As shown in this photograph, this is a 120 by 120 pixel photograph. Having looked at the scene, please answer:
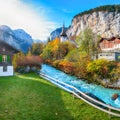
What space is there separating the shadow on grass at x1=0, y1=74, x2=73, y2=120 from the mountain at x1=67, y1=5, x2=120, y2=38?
9858 centimetres

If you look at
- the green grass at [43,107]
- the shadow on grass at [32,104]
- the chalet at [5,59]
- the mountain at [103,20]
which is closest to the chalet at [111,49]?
the chalet at [5,59]

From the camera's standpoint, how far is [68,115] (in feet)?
45.2

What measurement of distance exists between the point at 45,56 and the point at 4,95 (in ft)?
162

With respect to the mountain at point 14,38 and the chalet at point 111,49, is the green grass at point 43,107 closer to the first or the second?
the chalet at point 111,49

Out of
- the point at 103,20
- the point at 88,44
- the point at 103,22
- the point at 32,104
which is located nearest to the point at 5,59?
the point at 32,104

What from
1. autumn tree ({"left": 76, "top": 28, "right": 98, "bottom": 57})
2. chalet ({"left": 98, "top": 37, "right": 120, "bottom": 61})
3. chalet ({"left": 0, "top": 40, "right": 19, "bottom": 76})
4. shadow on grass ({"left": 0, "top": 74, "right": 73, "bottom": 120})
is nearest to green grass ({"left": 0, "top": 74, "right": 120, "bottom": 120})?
shadow on grass ({"left": 0, "top": 74, "right": 73, "bottom": 120})

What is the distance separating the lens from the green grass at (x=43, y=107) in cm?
1319

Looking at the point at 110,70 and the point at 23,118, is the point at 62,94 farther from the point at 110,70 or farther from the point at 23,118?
the point at 110,70

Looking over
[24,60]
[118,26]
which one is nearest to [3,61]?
[24,60]

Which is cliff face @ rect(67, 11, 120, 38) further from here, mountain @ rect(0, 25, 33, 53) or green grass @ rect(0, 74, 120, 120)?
green grass @ rect(0, 74, 120, 120)

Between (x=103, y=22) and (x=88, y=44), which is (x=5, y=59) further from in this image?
(x=103, y=22)

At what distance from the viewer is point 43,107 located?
14.7 m

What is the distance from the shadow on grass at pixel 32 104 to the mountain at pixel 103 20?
9858 centimetres

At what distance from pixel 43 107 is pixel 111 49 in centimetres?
3987
